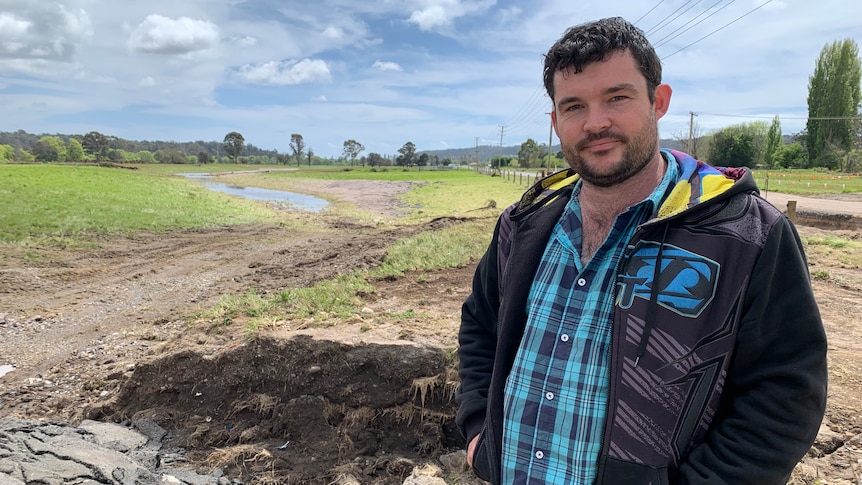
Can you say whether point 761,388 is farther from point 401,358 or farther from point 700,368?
point 401,358

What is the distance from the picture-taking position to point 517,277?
175cm

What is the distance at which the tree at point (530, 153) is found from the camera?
277ft

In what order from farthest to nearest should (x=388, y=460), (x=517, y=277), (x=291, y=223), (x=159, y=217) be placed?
(x=291, y=223) → (x=159, y=217) → (x=388, y=460) → (x=517, y=277)

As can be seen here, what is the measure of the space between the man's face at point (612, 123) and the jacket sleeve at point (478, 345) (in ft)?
1.72

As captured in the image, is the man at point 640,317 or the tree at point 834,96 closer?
the man at point 640,317

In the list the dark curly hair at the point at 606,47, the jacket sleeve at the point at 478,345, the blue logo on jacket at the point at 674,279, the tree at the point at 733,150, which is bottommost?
the jacket sleeve at the point at 478,345

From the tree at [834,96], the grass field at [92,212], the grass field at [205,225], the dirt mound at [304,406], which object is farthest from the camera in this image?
the tree at [834,96]

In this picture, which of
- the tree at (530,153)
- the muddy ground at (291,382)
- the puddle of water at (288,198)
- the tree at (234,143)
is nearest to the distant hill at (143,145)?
the tree at (234,143)

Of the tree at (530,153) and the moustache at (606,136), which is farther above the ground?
the tree at (530,153)

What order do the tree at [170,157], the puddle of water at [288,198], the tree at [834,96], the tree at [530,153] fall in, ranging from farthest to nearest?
the tree at [170,157], the tree at [530,153], the tree at [834,96], the puddle of water at [288,198]

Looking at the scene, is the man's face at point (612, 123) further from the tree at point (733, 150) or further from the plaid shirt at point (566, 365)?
the tree at point (733, 150)

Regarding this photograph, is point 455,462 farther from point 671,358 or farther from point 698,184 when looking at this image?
point 698,184

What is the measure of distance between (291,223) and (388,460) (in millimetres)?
14961

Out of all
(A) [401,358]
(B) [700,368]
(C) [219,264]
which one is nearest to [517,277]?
(B) [700,368]
